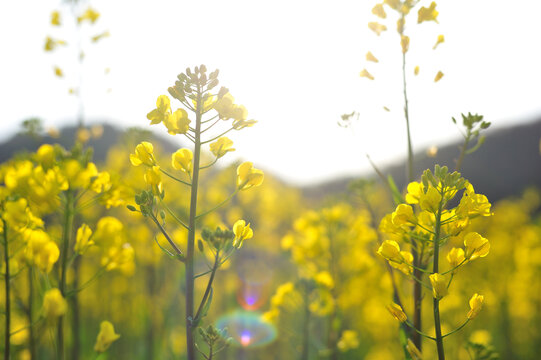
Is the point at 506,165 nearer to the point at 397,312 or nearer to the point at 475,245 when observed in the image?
the point at 475,245

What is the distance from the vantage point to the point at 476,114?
2.12 m

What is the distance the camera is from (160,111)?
183 centimetres

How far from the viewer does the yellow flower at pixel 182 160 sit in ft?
6.26

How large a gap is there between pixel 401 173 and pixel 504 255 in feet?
45.5

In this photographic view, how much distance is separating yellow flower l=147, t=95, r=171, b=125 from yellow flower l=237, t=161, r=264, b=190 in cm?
47

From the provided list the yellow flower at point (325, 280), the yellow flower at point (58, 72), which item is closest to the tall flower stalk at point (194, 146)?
the yellow flower at point (325, 280)

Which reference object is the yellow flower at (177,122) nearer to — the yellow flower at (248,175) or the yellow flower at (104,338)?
the yellow flower at (248,175)

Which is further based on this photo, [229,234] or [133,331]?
[133,331]

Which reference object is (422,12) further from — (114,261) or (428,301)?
(428,301)

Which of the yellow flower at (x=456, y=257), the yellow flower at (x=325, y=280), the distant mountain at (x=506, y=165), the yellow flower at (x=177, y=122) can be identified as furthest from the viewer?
the distant mountain at (x=506, y=165)

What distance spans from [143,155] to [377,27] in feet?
5.12

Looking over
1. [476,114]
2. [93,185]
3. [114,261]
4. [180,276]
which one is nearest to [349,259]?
[476,114]

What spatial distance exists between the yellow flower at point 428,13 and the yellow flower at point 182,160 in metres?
1.53

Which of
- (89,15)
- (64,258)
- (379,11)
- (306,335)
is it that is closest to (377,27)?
(379,11)
